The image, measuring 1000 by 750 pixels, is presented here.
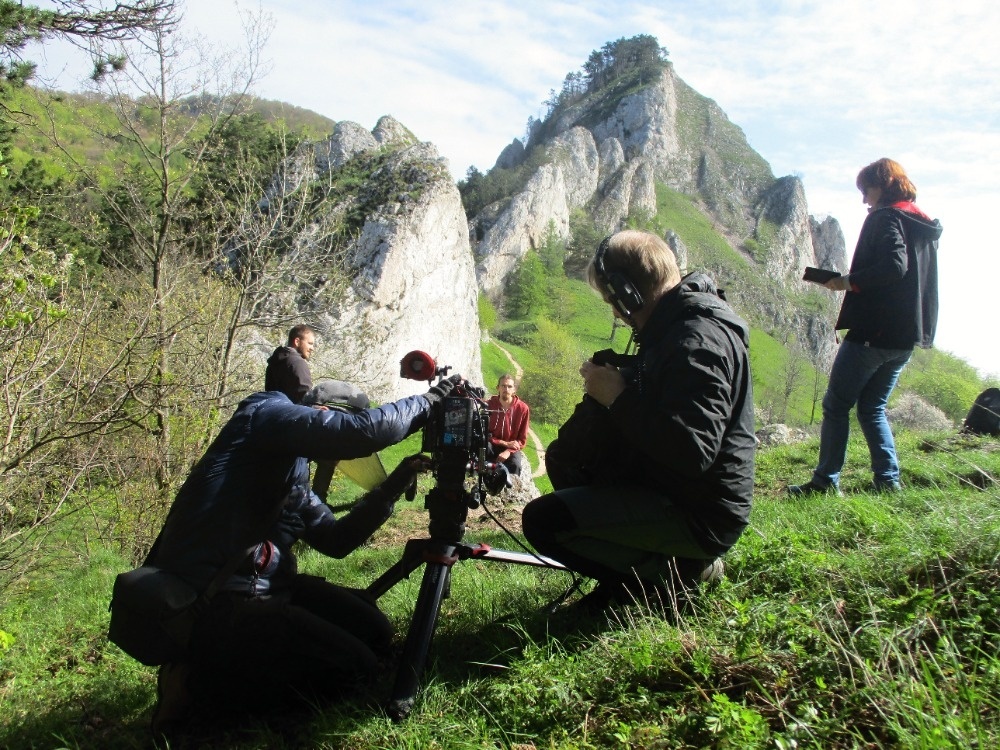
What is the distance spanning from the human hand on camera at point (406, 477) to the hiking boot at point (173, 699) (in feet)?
3.50

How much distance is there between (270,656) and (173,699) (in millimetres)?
406

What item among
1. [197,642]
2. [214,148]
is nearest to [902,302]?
[197,642]

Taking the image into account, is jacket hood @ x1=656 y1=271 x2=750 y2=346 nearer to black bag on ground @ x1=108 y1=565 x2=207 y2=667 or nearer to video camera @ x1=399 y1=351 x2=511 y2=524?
video camera @ x1=399 y1=351 x2=511 y2=524

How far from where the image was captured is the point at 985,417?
7.38 meters

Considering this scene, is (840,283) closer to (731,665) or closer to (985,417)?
(731,665)

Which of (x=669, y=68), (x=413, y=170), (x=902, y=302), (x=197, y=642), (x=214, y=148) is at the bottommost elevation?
(x=197, y=642)

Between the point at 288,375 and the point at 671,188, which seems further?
Result: the point at 671,188

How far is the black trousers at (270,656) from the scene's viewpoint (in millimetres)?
2678

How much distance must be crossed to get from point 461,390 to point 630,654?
1216mm

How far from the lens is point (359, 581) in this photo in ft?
18.8

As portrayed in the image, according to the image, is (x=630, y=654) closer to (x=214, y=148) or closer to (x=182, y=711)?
(x=182, y=711)

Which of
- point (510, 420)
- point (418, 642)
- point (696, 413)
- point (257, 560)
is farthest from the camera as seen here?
point (510, 420)

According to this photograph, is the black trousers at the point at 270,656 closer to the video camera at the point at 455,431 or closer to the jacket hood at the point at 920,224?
the video camera at the point at 455,431

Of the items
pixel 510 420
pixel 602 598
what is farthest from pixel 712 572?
pixel 510 420
